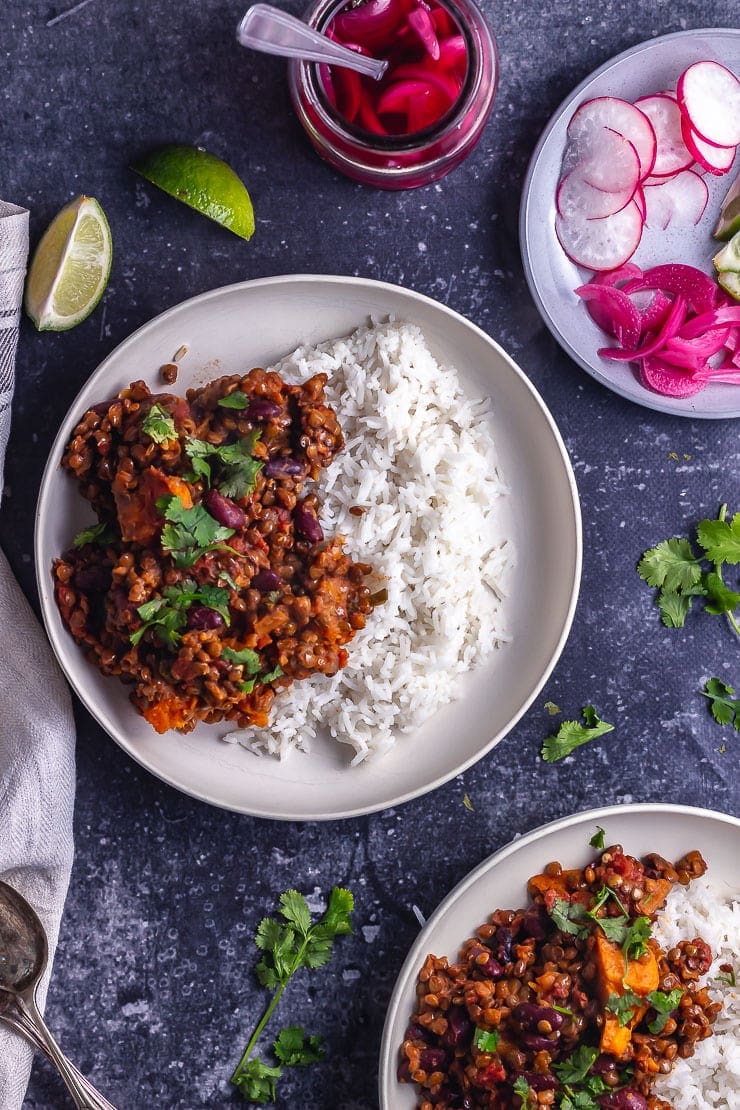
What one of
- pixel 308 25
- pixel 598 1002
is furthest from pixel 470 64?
pixel 598 1002

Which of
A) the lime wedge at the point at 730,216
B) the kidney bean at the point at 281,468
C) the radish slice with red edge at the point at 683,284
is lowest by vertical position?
the kidney bean at the point at 281,468

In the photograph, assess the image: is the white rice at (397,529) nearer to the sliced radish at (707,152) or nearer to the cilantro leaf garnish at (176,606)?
the cilantro leaf garnish at (176,606)

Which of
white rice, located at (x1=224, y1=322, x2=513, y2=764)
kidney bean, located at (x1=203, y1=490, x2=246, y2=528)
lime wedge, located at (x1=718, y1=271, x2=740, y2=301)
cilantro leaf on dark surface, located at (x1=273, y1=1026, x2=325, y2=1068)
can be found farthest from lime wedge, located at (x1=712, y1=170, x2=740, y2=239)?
cilantro leaf on dark surface, located at (x1=273, y1=1026, x2=325, y2=1068)

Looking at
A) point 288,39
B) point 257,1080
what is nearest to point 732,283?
point 288,39

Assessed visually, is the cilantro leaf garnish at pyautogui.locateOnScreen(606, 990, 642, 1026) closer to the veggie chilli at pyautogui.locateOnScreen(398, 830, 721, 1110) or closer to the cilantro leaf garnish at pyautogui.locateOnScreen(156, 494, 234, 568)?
the veggie chilli at pyautogui.locateOnScreen(398, 830, 721, 1110)

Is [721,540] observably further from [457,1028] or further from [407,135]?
[457,1028]

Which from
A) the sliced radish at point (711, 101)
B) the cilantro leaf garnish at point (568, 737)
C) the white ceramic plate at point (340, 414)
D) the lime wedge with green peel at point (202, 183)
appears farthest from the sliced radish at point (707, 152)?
the cilantro leaf garnish at point (568, 737)

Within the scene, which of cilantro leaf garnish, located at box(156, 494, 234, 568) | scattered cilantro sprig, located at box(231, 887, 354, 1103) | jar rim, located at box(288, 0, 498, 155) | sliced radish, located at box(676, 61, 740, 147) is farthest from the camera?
scattered cilantro sprig, located at box(231, 887, 354, 1103)

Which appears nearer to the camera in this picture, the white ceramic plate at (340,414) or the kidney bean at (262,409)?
the kidney bean at (262,409)
